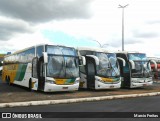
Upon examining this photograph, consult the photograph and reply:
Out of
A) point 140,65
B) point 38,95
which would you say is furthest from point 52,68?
point 140,65

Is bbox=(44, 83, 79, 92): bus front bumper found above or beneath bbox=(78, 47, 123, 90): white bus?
beneath

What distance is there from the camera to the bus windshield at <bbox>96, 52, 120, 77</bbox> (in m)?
22.8

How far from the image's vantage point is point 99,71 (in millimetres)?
22719

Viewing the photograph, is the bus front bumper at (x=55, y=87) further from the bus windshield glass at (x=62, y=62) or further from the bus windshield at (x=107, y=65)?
the bus windshield at (x=107, y=65)

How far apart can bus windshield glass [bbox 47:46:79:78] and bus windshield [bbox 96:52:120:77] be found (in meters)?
2.57

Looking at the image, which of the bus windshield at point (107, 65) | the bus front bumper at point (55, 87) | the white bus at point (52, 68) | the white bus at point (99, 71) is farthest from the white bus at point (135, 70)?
the bus front bumper at point (55, 87)

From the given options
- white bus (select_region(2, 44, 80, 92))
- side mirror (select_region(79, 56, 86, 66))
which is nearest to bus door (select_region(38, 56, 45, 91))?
white bus (select_region(2, 44, 80, 92))

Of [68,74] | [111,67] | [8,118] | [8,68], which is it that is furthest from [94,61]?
[8,118]

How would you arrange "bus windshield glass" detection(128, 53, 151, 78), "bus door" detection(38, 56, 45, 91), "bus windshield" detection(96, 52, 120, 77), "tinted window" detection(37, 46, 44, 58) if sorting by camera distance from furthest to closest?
"bus windshield glass" detection(128, 53, 151, 78)
"bus windshield" detection(96, 52, 120, 77)
"tinted window" detection(37, 46, 44, 58)
"bus door" detection(38, 56, 45, 91)

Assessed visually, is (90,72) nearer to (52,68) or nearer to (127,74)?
(52,68)

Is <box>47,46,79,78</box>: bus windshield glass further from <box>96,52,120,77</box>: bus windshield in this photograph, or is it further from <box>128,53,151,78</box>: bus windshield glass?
<box>128,53,151,78</box>: bus windshield glass

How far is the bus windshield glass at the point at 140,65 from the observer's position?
1020 inches

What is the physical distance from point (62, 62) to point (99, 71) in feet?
11.7

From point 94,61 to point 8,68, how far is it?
414 inches
